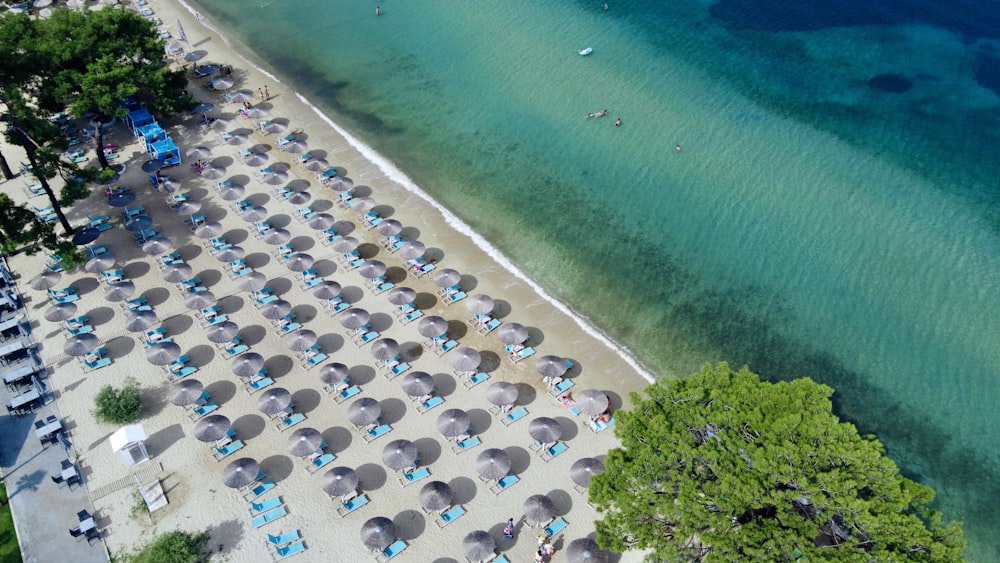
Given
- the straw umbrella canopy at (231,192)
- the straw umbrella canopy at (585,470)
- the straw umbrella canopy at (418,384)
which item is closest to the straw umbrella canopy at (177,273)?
the straw umbrella canopy at (231,192)

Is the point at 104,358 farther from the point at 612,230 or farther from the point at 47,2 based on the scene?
the point at 47,2

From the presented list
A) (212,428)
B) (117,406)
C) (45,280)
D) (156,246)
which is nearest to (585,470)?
(212,428)

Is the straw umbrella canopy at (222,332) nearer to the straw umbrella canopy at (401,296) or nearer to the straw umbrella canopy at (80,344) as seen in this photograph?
the straw umbrella canopy at (80,344)

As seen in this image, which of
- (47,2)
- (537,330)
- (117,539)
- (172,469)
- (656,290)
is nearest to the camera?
(117,539)

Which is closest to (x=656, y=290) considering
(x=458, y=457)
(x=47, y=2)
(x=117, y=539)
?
(x=458, y=457)

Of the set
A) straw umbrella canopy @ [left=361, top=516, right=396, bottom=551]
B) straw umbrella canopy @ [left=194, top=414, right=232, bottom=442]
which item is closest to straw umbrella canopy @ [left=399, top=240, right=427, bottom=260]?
straw umbrella canopy @ [left=194, top=414, right=232, bottom=442]

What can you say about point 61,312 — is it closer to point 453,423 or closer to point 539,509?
point 453,423
